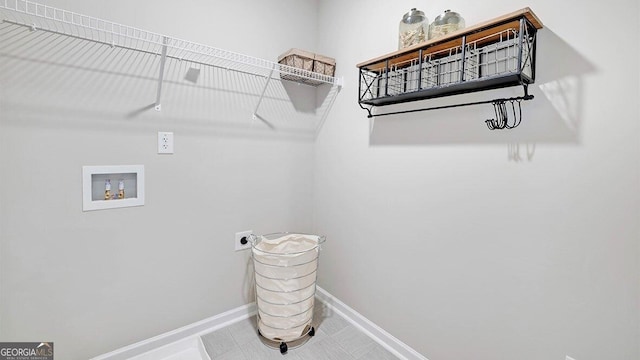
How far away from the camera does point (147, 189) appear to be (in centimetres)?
153

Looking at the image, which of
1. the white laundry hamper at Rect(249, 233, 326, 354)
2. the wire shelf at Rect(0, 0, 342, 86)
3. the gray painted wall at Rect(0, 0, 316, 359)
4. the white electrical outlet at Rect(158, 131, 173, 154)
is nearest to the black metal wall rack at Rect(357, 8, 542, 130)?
the wire shelf at Rect(0, 0, 342, 86)

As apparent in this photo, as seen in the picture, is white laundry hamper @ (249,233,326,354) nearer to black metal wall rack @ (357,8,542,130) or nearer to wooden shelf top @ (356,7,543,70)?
black metal wall rack @ (357,8,542,130)

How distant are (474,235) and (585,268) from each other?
370 millimetres

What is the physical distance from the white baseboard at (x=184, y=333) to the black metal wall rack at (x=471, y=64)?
153cm

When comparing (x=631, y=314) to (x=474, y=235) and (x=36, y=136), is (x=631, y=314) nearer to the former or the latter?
(x=474, y=235)

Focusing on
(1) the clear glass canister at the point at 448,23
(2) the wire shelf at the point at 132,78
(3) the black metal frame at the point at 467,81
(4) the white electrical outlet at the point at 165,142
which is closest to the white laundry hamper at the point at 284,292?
(4) the white electrical outlet at the point at 165,142

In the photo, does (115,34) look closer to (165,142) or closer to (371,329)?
(165,142)

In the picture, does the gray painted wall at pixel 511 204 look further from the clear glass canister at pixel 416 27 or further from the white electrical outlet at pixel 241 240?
the white electrical outlet at pixel 241 240

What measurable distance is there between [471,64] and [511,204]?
593mm

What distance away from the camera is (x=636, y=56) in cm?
87

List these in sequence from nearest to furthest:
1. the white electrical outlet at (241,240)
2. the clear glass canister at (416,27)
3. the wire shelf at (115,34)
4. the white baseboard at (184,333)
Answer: the wire shelf at (115,34), the clear glass canister at (416,27), the white baseboard at (184,333), the white electrical outlet at (241,240)

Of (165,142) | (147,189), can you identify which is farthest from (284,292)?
(165,142)

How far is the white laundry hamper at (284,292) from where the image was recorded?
1.60 metres

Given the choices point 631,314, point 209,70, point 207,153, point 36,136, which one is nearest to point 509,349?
point 631,314
